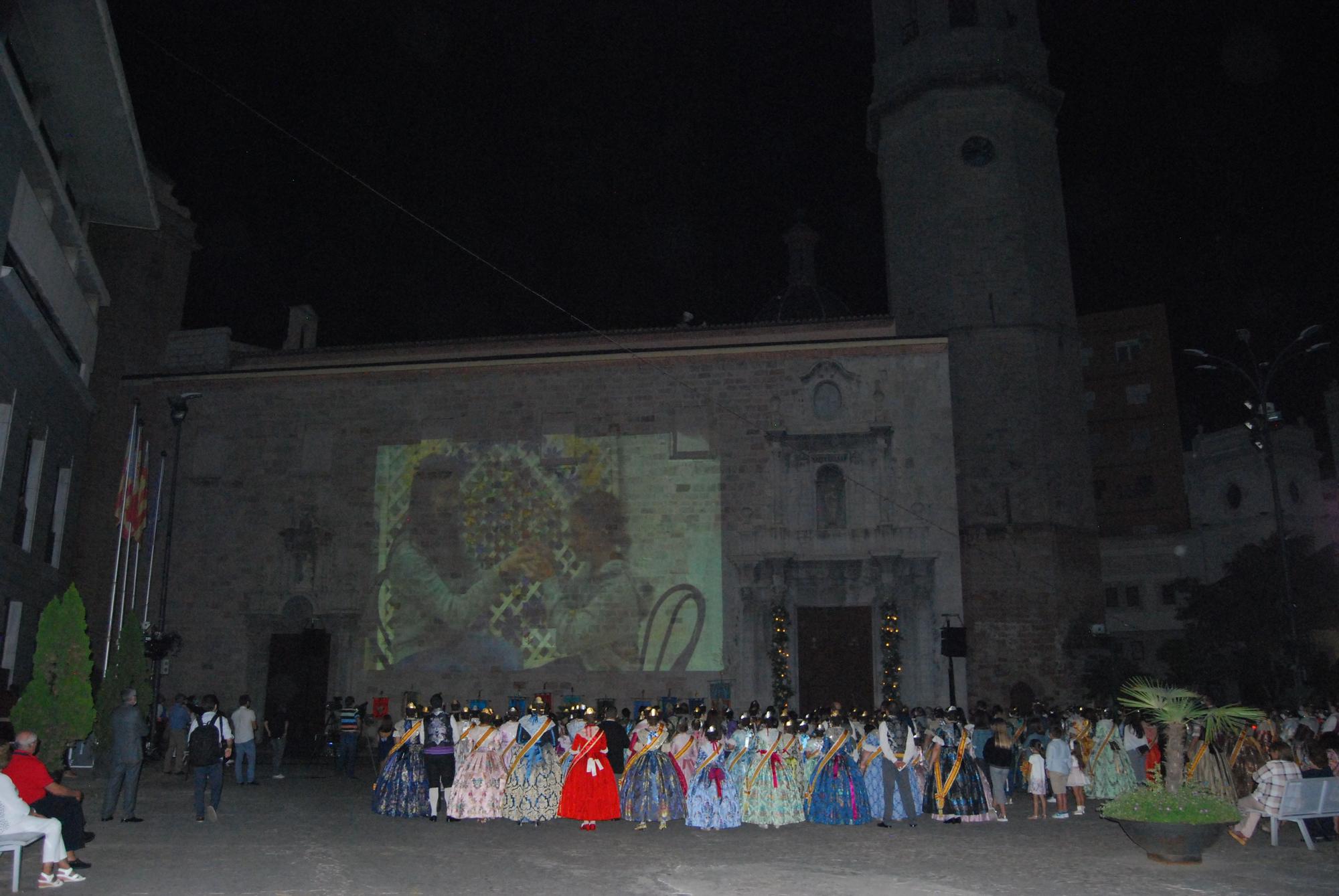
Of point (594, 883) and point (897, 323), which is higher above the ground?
point (897, 323)

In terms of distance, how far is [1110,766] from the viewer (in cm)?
1574

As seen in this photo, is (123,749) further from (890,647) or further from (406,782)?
(890,647)

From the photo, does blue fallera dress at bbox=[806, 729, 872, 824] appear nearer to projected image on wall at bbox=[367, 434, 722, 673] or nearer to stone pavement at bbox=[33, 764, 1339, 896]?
stone pavement at bbox=[33, 764, 1339, 896]

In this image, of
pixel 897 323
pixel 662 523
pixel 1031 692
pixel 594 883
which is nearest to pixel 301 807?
pixel 594 883

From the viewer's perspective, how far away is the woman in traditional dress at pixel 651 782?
13.3 metres

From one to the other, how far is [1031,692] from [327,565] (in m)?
19.3

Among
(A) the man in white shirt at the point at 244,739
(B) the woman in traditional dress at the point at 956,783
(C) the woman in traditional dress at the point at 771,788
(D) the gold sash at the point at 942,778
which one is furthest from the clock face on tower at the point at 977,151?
(A) the man in white shirt at the point at 244,739

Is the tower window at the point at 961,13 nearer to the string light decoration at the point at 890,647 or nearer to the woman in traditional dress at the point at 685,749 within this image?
the string light decoration at the point at 890,647

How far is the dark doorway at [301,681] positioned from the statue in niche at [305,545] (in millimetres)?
1448

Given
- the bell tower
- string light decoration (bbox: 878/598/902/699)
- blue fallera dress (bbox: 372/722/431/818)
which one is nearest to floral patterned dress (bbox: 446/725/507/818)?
blue fallera dress (bbox: 372/722/431/818)

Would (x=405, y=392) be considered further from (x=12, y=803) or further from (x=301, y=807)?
(x=12, y=803)

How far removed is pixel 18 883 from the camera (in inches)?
342

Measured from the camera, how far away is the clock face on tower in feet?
94.7

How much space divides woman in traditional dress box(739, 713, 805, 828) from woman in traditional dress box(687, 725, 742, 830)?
0.24 meters
